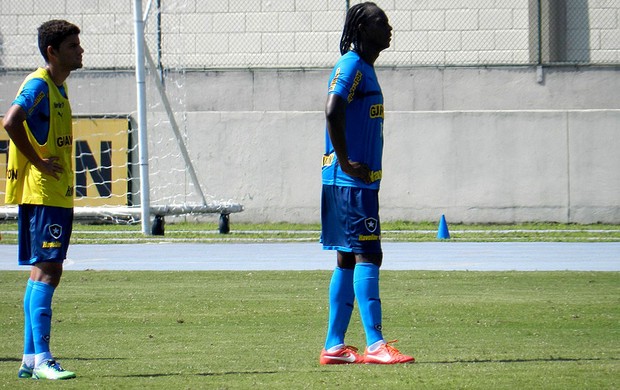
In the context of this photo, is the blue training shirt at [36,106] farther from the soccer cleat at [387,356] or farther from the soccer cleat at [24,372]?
the soccer cleat at [387,356]

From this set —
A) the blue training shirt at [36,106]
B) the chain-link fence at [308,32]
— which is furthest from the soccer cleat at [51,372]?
the chain-link fence at [308,32]

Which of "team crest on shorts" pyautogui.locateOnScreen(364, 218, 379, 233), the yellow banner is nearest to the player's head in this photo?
"team crest on shorts" pyautogui.locateOnScreen(364, 218, 379, 233)

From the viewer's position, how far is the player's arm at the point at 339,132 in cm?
685

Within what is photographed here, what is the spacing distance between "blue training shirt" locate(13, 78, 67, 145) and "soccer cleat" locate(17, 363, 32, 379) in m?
1.24

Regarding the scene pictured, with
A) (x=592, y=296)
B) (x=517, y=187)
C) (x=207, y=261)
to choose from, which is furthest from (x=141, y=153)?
(x=592, y=296)

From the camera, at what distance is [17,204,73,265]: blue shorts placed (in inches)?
260

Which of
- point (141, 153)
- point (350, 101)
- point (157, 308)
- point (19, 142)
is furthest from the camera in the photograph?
point (141, 153)

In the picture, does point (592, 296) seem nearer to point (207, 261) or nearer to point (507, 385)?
point (507, 385)

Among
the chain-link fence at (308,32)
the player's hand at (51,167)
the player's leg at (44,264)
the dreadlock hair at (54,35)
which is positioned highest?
the chain-link fence at (308,32)

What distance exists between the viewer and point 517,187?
76.9 ft

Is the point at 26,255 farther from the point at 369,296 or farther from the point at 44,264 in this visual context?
the point at 369,296

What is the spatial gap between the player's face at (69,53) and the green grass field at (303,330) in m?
1.74

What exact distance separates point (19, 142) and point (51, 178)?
10.5 inches

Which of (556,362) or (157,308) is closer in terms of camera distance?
(556,362)
